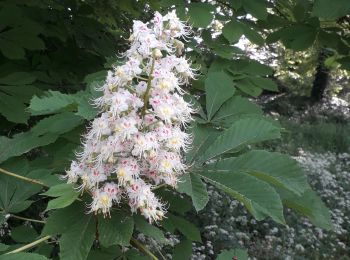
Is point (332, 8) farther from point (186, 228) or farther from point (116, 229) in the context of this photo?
point (116, 229)

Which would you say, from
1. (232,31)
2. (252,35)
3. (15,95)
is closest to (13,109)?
(15,95)

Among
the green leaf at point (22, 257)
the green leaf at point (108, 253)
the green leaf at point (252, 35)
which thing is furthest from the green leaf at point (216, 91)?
the green leaf at point (252, 35)

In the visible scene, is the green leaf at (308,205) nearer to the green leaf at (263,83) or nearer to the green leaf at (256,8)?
the green leaf at (263,83)

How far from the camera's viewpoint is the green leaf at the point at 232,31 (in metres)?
2.20

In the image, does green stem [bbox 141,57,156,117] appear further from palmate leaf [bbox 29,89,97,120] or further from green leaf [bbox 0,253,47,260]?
green leaf [bbox 0,253,47,260]

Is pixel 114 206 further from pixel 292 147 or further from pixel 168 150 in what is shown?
pixel 292 147

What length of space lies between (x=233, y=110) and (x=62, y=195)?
67 cm

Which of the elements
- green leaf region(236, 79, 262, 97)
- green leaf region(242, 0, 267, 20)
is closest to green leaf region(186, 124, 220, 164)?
green leaf region(236, 79, 262, 97)

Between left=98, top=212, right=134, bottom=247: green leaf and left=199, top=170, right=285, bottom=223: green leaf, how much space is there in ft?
0.74

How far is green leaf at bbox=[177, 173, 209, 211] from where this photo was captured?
1.05 meters

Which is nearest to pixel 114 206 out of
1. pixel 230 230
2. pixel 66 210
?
pixel 66 210

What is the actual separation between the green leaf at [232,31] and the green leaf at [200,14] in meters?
0.14

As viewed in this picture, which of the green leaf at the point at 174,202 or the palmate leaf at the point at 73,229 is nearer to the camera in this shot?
the palmate leaf at the point at 73,229

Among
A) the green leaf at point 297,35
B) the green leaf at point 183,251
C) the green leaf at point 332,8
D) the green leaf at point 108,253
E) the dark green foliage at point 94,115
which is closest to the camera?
the dark green foliage at point 94,115
